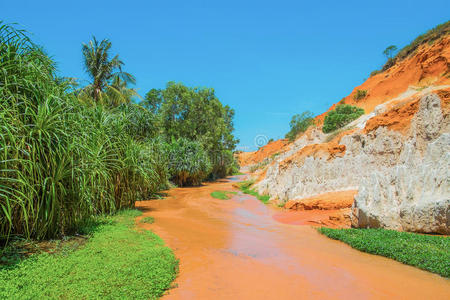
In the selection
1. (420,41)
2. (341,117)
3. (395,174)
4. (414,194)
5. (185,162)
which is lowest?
(414,194)

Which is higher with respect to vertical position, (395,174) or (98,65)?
(98,65)

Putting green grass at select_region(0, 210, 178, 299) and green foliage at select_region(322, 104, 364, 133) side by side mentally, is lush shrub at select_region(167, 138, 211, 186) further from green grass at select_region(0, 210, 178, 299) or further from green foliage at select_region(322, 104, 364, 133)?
green grass at select_region(0, 210, 178, 299)

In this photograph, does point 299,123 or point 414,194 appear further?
point 299,123

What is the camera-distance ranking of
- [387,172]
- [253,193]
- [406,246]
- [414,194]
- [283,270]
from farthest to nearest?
[253,193] < [387,172] < [414,194] < [406,246] < [283,270]

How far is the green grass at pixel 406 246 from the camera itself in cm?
413

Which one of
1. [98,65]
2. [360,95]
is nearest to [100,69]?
[98,65]

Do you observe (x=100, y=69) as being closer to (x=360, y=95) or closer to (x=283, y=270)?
(x=283, y=270)

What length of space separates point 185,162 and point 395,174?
16.3m

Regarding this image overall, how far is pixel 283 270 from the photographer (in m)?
4.21

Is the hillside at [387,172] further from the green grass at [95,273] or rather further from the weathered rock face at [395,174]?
the green grass at [95,273]

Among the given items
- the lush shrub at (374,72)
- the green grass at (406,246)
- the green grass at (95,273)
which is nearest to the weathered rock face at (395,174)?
the green grass at (406,246)

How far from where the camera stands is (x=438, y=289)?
3.53 metres

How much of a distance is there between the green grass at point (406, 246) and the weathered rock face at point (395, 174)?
46 centimetres

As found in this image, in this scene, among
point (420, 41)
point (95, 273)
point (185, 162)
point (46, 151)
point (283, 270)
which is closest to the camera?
point (95, 273)
